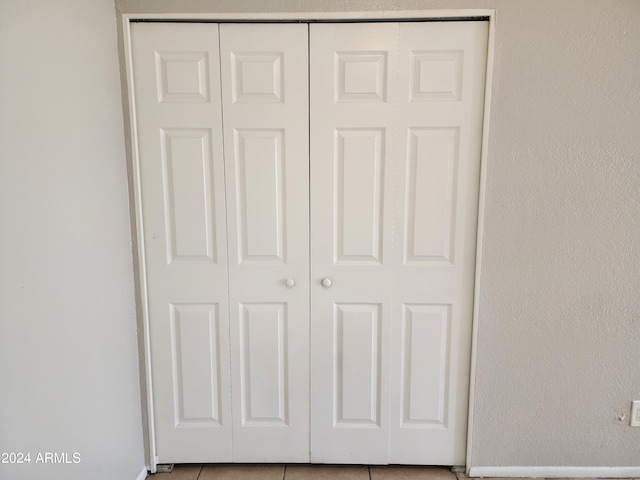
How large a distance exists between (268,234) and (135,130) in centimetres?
68

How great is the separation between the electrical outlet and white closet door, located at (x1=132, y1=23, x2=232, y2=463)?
5.71ft

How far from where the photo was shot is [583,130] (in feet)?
4.91

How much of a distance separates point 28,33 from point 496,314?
6.10ft

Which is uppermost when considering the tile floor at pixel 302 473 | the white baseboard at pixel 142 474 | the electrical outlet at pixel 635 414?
the electrical outlet at pixel 635 414

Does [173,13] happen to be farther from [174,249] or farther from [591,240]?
[591,240]

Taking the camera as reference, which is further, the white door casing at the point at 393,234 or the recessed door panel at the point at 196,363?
the recessed door panel at the point at 196,363

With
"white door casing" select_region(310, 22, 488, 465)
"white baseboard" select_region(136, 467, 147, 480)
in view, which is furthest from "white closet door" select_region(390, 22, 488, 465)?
"white baseboard" select_region(136, 467, 147, 480)

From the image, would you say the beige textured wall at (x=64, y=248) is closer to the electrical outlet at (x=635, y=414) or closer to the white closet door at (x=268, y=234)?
the white closet door at (x=268, y=234)

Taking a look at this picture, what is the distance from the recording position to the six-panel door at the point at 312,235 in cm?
151

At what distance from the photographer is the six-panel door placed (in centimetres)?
151

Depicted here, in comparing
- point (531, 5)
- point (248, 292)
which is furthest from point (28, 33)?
point (531, 5)

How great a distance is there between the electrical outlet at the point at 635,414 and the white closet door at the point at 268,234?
1392 millimetres

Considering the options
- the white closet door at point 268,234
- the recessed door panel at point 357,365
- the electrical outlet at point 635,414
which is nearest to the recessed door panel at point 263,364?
the white closet door at point 268,234

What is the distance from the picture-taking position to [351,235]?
160cm
